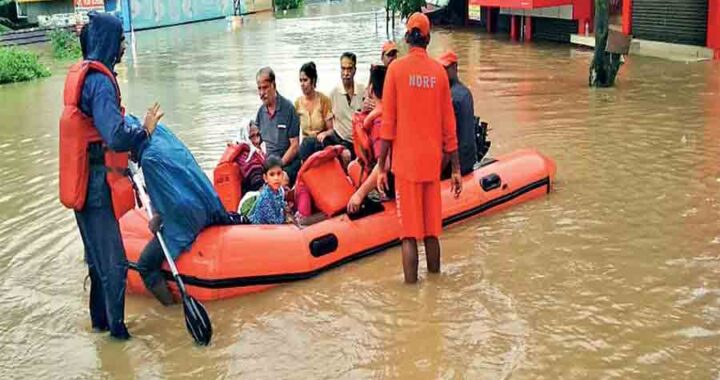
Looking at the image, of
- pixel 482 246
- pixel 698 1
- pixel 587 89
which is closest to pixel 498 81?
pixel 587 89

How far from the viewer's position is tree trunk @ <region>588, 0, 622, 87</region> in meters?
13.1

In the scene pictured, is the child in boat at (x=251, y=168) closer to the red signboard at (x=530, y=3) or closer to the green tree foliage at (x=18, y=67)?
the green tree foliage at (x=18, y=67)

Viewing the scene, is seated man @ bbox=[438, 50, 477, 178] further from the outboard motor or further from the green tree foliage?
the green tree foliage

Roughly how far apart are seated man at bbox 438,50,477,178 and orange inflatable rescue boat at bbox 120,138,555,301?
269mm

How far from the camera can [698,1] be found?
16.2 meters

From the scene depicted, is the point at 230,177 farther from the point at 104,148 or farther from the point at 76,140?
the point at 76,140

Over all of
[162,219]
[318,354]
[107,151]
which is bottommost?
[318,354]

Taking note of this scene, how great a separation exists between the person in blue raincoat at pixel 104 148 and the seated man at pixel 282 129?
6.04 feet

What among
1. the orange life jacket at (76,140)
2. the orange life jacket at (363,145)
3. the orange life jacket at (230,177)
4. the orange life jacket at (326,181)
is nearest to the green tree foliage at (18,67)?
the orange life jacket at (230,177)

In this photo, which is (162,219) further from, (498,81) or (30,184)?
(498,81)

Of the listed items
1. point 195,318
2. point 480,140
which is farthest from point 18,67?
point 195,318

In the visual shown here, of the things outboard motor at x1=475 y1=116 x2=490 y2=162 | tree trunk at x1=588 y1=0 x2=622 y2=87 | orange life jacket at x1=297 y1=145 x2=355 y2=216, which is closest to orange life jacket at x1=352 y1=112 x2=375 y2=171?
orange life jacket at x1=297 y1=145 x2=355 y2=216

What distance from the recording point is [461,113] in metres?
6.33

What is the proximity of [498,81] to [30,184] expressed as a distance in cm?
872
